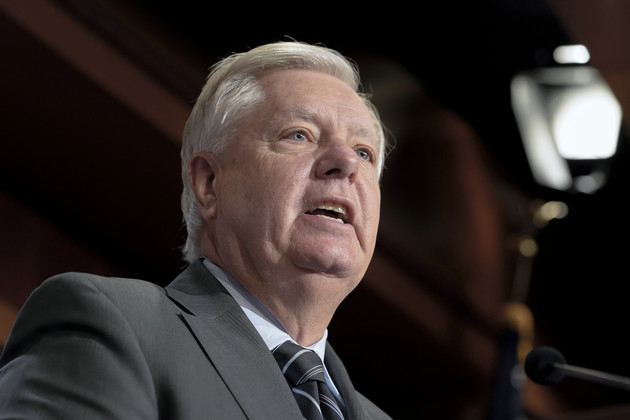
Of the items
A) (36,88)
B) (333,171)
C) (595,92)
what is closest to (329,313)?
(333,171)

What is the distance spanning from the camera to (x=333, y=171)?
1.68 metres

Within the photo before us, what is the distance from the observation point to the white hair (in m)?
1.77

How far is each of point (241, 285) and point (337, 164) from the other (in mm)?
270

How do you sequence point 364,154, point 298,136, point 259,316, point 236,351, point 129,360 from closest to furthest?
point 129,360
point 236,351
point 259,316
point 298,136
point 364,154

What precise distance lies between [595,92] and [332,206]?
3024 mm

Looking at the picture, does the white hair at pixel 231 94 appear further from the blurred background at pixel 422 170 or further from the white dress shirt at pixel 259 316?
the blurred background at pixel 422 170

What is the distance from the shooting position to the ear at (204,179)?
1746 mm

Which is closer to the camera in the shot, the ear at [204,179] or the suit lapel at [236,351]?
the suit lapel at [236,351]

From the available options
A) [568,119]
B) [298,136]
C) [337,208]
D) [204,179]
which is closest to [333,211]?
[337,208]

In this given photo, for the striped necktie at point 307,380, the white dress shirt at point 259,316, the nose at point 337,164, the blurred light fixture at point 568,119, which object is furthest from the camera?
the blurred light fixture at point 568,119

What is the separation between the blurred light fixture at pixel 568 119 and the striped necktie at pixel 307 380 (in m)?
3.06

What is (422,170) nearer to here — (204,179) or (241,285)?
(204,179)

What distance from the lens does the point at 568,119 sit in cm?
446

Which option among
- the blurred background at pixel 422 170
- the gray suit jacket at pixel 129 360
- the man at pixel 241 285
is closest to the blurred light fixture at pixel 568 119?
the blurred background at pixel 422 170
